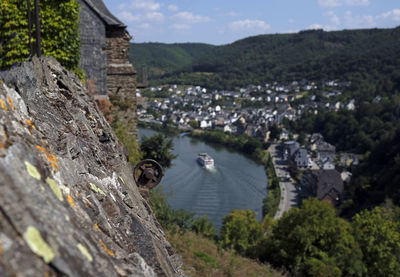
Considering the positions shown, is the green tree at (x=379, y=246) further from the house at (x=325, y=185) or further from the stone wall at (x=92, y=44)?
the house at (x=325, y=185)

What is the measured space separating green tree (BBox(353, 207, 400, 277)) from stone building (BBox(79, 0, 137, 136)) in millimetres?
11842

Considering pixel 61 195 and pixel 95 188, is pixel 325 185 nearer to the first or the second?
pixel 95 188

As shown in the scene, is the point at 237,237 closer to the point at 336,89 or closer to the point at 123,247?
the point at 123,247

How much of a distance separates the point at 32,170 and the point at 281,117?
9887cm

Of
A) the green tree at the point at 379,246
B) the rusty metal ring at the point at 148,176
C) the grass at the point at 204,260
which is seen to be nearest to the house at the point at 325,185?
the green tree at the point at 379,246

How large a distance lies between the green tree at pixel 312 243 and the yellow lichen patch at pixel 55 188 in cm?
1519

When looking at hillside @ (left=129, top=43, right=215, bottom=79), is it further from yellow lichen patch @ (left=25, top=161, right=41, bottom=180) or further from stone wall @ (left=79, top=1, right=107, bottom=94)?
yellow lichen patch @ (left=25, top=161, right=41, bottom=180)

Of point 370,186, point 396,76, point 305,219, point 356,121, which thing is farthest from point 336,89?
point 305,219

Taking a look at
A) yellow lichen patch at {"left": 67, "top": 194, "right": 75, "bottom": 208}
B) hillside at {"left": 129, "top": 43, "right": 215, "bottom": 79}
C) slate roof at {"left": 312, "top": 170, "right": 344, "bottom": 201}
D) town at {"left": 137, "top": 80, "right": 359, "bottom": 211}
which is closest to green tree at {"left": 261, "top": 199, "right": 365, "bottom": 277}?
town at {"left": 137, "top": 80, "right": 359, "bottom": 211}

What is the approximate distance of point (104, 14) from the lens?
36.5ft

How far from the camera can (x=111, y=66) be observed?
11.8 meters

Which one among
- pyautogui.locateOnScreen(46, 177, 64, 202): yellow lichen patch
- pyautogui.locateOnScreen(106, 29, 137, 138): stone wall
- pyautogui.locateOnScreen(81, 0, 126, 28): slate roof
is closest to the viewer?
pyautogui.locateOnScreen(46, 177, 64, 202): yellow lichen patch

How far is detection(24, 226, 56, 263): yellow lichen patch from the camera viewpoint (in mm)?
1185

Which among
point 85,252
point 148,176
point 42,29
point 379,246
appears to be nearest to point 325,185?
point 379,246
